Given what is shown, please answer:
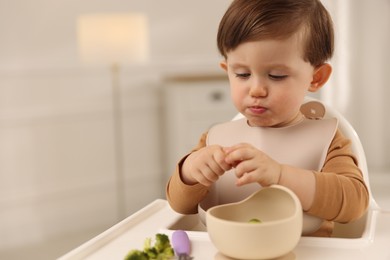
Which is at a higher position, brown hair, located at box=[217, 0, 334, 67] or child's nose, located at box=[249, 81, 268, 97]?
brown hair, located at box=[217, 0, 334, 67]

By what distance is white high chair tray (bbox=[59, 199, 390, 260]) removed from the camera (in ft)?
2.57

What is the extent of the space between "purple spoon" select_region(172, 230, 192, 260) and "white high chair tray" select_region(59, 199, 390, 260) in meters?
0.01

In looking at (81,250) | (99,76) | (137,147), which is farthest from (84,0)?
(81,250)

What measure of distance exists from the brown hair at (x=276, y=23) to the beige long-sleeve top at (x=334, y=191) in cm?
17

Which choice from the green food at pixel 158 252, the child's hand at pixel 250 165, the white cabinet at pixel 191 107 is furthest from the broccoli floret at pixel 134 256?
the white cabinet at pixel 191 107

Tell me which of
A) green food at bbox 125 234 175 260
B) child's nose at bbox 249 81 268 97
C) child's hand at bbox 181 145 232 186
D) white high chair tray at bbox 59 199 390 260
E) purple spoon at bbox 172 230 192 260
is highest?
Result: child's nose at bbox 249 81 268 97

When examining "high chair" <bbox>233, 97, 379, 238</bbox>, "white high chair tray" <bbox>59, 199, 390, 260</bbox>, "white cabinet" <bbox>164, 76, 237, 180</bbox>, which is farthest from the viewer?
"white cabinet" <bbox>164, 76, 237, 180</bbox>

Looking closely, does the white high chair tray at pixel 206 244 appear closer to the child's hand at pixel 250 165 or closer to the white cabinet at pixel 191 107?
the child's hand at pixel 250 165

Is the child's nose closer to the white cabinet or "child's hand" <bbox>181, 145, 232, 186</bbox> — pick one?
"child's hand" <bbox>181, 145, 232, 186</bbox>

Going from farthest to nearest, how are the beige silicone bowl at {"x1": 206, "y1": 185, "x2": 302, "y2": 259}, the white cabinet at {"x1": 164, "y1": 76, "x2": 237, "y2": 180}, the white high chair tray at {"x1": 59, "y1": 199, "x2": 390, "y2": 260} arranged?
the white cabinet at {"x1": 164, "y1": 76, "x2": 237, "y2": 180} → the white high chair tray at {"x1": 59, "y1": 199, "x2": 390, "y2": 260} → the beige silicone bowl at {"x1": 206, "y1": 185, "x2": 302, "y2": 259}

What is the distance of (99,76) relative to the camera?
142 inches

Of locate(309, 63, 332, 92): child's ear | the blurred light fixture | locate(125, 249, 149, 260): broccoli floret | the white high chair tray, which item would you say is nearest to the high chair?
the white high chair tray

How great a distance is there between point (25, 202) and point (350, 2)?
7.09 ft

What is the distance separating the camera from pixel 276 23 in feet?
2.95
